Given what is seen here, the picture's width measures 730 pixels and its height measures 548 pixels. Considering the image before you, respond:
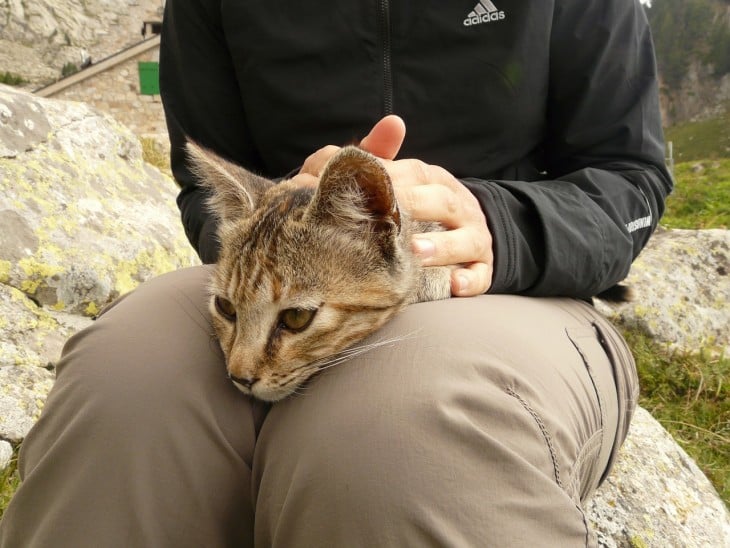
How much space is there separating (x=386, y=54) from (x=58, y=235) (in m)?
2.47

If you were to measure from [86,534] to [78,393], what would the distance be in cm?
37

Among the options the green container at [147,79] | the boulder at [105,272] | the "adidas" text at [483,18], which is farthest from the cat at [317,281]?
the green container at [147,79]

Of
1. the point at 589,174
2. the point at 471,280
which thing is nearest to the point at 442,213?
the point at 471,280

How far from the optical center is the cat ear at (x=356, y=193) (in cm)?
153

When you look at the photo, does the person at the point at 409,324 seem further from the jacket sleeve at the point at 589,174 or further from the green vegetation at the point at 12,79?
the green vegetation at the point at 12,79

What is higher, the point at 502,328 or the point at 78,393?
the point at 502,328

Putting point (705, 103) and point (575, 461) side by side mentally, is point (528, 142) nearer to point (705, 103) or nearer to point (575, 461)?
point (575, 461)

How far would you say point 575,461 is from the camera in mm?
1452

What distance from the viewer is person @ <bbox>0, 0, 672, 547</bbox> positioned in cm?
120

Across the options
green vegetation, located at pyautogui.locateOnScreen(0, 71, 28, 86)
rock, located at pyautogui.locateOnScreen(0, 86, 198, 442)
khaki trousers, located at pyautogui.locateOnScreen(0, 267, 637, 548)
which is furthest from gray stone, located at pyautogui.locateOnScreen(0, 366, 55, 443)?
green vegetation, located at pyautogui.locateOnScreen(0, 71, 28, 86)

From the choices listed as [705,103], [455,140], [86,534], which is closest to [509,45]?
[455,140]

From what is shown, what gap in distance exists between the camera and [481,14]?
221 centimetres

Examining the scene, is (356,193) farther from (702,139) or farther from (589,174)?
(702,139)

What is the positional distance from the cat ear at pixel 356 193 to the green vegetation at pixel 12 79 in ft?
127
